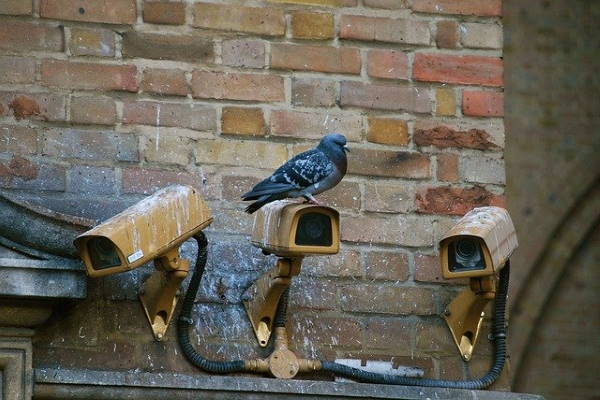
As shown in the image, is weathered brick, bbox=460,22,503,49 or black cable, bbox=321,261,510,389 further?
weathered brick, bbox=460,22,503,49

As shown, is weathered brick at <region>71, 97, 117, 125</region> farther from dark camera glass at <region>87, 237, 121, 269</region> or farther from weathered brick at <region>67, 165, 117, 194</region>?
dark camera glass at <region>87, 237, 121, 269</region>

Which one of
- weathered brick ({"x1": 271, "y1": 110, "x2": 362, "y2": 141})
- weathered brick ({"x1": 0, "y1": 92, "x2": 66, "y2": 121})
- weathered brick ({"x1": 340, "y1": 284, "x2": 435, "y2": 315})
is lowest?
weathered brick ({"x1": 340, "y1": 284, "x2": 435, "y2": 315})

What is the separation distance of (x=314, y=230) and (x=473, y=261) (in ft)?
1.34

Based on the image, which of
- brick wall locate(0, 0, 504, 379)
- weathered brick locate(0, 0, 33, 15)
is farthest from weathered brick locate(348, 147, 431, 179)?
weathered brick locate(0, 0, 33, 15)

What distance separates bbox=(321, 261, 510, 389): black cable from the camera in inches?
175

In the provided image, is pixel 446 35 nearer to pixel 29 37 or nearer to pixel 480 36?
pixel 480 36

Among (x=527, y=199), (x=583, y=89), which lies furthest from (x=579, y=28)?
(x=527, y=199)

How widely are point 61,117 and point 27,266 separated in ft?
1.55

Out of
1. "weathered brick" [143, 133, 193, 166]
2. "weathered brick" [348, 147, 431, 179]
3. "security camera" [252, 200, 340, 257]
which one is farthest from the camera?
"weathered brick" [348, 147, 431, 179]

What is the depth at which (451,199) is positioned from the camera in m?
4.66

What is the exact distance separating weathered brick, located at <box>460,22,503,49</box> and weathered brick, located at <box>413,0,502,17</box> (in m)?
0.03

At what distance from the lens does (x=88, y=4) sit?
4.55 meters

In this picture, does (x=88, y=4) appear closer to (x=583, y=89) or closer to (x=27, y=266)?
(x=27, y=266)

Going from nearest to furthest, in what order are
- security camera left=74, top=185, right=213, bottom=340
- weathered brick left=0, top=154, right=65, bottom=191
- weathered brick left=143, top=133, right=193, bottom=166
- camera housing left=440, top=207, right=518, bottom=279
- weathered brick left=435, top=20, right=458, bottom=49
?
security camera left=74, top=185, right=213, bottom=340
camera housing left=440, top=207, right=518, bottom=279
weathered brick left=0, top=154, right=65, bottom=191
weathered brick left=143, top=133, right=193, bottom=166
weathered brick left=435, top=20, right=458, bottom=49
